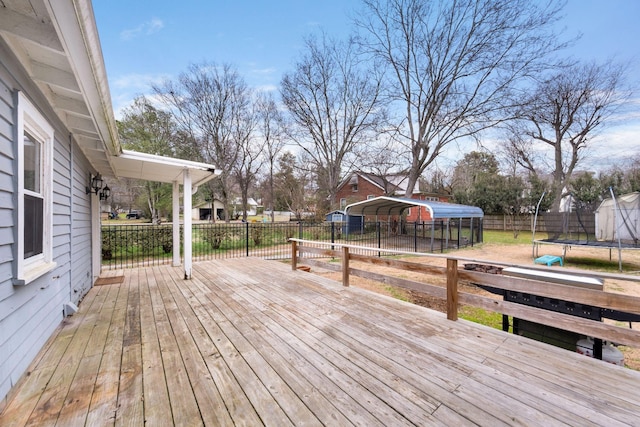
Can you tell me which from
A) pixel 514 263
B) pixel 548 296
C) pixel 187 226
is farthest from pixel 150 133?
pixel 548 296

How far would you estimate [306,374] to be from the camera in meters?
2.07

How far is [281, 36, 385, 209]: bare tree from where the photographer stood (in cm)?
1648

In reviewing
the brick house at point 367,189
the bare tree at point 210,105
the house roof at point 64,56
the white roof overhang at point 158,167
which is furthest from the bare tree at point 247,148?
the house roof at point 64,56

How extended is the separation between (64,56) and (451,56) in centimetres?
1647

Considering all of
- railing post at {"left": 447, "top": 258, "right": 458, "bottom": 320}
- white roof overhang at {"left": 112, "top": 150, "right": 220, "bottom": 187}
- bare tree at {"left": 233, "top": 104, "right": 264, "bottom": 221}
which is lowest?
railing post at {"left": 447, "top": 258, "right": 458, "bottom": 320}

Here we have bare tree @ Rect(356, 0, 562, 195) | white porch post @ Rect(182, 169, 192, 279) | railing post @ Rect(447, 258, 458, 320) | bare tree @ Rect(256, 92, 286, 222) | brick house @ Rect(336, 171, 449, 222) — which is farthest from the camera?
brick house @ Rect(336, 171, 449, 222)

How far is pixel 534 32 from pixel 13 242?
58.3ft

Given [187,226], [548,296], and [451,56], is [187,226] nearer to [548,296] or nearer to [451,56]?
[548,296]

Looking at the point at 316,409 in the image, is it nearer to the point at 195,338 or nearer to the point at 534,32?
the point at 195,338

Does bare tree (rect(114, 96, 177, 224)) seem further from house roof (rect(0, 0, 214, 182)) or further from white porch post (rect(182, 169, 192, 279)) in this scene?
house roof (rect(0, 0, 214, 182))

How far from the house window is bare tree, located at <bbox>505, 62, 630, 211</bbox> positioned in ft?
58.3

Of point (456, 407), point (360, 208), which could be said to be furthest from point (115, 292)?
point (360, 208)

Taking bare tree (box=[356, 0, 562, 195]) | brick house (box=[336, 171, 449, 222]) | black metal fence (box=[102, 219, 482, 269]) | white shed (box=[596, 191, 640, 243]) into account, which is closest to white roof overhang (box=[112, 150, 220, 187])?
black metal fence (box=[102, 219, 482, 269])

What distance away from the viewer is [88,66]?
1877mm
